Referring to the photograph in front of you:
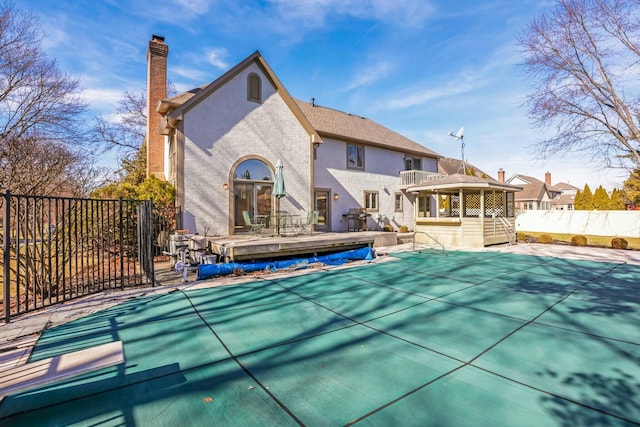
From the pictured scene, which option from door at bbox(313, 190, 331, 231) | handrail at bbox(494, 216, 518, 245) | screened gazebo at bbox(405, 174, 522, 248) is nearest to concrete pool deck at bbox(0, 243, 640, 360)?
screened gazebo at bbox(405, 174, 522, 248)

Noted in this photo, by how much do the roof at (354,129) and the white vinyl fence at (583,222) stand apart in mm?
10524

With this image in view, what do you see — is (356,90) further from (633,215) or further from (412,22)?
(633,215)

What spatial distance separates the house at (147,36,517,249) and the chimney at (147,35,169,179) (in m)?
0.04

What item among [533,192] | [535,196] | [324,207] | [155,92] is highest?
[155,92]

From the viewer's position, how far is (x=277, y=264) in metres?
8.49

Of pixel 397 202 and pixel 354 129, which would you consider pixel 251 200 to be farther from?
pixel 397 202

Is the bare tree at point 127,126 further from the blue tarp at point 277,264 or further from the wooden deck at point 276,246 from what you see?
the blue tarp at point 277,264

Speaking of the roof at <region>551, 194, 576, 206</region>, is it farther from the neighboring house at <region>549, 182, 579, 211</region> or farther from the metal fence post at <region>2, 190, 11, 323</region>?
the metal fence post at <region>2, 190, 11, 323</region>

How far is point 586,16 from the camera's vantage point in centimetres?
1443

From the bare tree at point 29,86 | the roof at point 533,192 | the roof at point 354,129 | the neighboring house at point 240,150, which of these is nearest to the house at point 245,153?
the neighboring house at point 240,150

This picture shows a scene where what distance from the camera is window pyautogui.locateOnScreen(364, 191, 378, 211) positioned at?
58.5 ft

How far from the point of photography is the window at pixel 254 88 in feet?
39.1

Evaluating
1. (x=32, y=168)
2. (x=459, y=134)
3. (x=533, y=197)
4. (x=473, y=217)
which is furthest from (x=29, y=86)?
(x=533, y=197)

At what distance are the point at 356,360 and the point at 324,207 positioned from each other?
12828 mm
